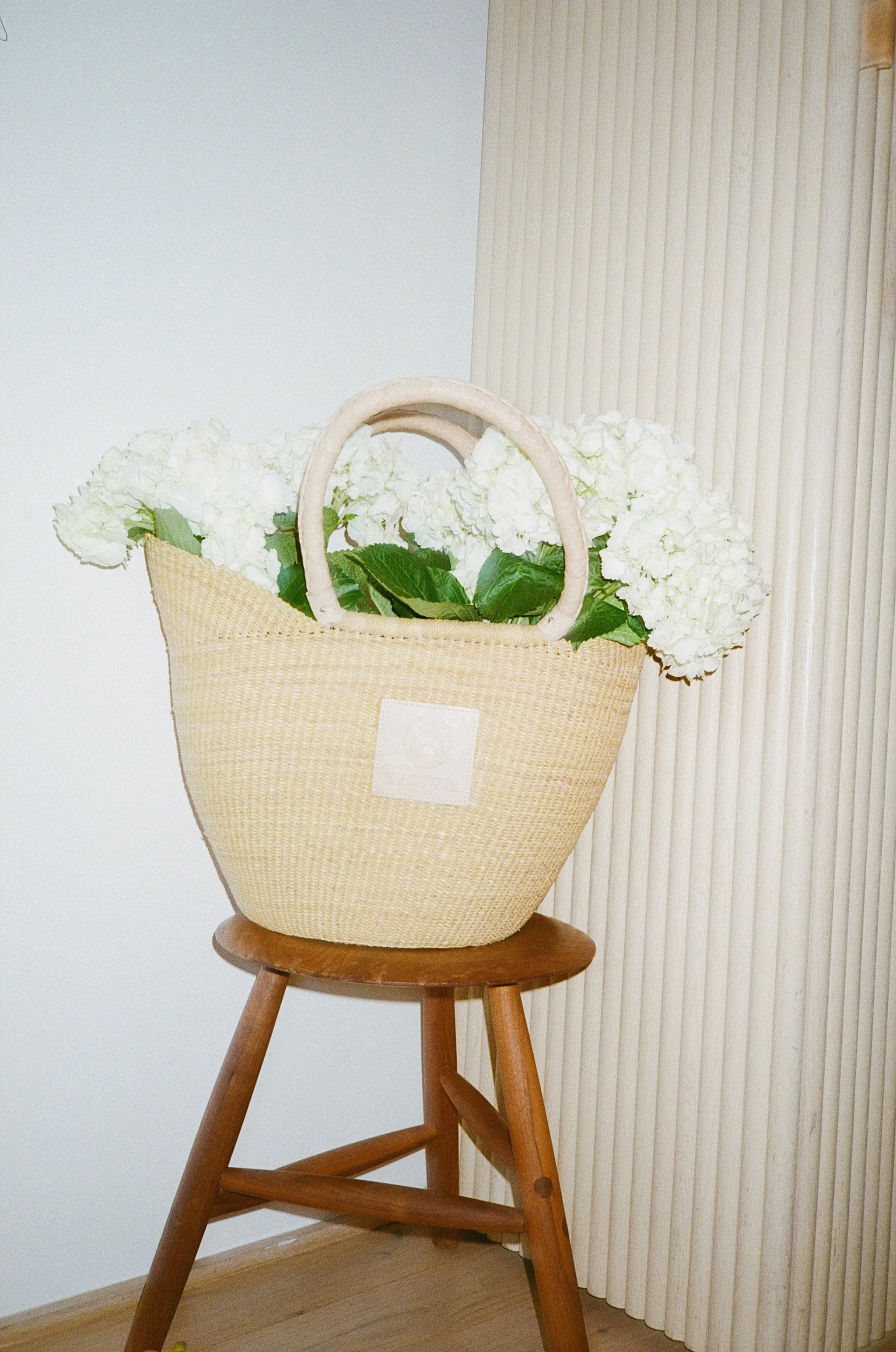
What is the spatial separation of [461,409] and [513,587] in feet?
0.47

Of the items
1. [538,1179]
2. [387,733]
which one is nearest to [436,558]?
[387,733]

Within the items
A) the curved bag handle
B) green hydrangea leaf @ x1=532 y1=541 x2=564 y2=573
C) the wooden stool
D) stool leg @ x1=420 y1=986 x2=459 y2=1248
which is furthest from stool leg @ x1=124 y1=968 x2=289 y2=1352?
the curved bag handle

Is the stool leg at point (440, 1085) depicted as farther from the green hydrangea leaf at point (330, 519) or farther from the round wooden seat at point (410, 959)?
the green hydrangea leaf at point (330, 519)

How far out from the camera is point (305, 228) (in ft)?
3.88

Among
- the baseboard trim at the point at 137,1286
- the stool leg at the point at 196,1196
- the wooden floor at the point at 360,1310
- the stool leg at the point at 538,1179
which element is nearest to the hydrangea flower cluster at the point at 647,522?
the stool leg at the point at 538,1179

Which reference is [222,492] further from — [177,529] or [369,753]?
[369,753]

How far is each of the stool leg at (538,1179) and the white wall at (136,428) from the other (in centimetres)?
39

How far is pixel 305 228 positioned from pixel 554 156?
309 millimetres

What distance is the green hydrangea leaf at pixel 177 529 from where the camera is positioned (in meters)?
0.85

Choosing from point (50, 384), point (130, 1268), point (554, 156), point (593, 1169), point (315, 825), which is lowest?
point (130, 1268)

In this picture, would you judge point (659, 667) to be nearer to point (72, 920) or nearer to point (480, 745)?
point (480, 745)

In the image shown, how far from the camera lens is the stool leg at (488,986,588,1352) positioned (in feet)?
2.75

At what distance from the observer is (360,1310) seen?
3.57 feet

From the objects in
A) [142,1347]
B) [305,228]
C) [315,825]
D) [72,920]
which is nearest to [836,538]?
[315,825]
